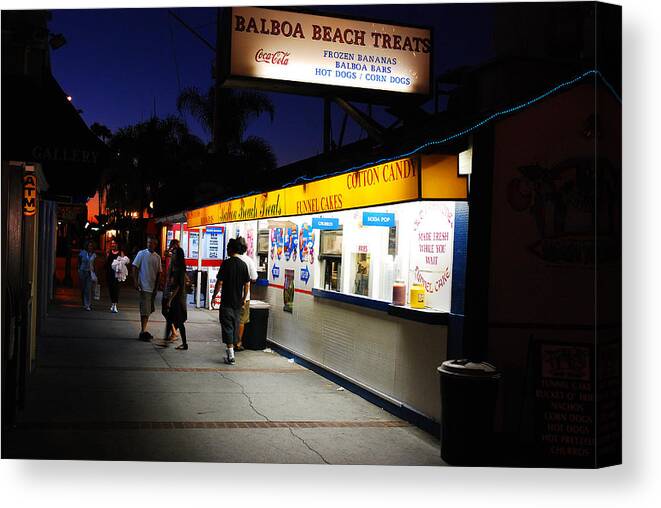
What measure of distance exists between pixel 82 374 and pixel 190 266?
35.0 ft

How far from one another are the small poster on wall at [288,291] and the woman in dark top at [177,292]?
1.78 m

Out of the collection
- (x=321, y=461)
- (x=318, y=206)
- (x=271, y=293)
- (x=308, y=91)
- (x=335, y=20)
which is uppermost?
(x=335, y=20)

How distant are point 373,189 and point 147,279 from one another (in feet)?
22.6

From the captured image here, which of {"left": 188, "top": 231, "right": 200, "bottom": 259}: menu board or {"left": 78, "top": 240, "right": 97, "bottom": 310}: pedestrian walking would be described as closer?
{"left": 78, "top": 240, "right": 97, "bottom": 310}: pedestrian walking

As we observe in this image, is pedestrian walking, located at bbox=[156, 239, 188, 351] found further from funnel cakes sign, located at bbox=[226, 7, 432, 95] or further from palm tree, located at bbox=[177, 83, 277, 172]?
palm tree, located at bbox=[177, 83, 277, 172]

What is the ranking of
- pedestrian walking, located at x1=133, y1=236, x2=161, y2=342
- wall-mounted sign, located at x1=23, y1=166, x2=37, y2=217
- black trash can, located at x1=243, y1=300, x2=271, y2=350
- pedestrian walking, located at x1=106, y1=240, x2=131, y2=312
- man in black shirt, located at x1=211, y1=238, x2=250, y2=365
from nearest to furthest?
wall-mounted sign, located at x1=23, y1=166, x2=37, y2=217 < man in black shirt, located at x1=211, y1=238, x2=250, y2=365 < black trash can, located at x1=243, y1=300, x2=271, y2=350 < pedestrian walking, located at x1=133, y1=236, x2=161, y2=342 < pedestrian walking, located at x1=106, y1=240, x2=131, y2=312

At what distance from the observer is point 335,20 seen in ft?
31.3

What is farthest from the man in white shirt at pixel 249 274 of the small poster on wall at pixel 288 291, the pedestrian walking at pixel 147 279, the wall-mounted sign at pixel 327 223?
the pedestrian walking at pixel 147 279

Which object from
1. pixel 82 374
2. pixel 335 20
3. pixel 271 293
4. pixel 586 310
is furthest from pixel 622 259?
pixel 271 293

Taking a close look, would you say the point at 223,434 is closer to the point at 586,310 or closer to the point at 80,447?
the point at 80,447

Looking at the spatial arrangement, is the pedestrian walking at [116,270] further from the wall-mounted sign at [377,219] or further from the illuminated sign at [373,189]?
the wall-mounted sign at [377,219]

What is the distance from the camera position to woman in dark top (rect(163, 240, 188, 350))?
1272 cm

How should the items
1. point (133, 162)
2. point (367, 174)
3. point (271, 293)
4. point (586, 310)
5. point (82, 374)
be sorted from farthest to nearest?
point (133, 162)
point (271, 293)
point (82, 374)
point (367, 174)
point (586, 310)

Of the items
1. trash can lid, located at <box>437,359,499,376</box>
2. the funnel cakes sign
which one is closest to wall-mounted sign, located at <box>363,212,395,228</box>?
the funnel cakes sign
